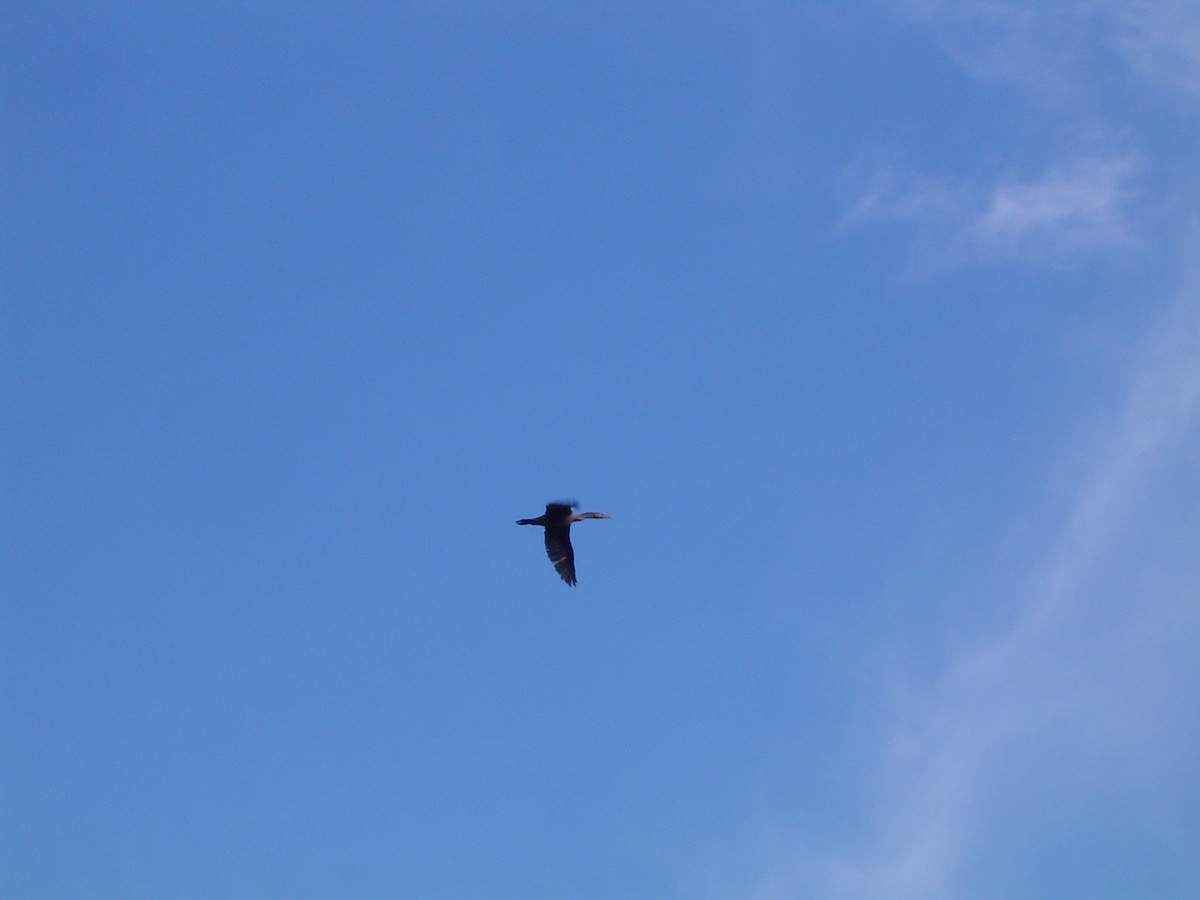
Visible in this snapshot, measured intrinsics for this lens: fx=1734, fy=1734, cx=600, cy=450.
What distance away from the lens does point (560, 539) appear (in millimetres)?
61531

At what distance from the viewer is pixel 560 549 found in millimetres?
61500

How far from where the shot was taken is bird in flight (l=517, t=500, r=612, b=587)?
61.1 m

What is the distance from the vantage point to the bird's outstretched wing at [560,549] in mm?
61312

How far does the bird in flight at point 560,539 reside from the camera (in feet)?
200

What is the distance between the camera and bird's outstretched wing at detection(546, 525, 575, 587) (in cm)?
6131

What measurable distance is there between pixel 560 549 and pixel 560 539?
0.35 meters

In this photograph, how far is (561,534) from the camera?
6147 cm
